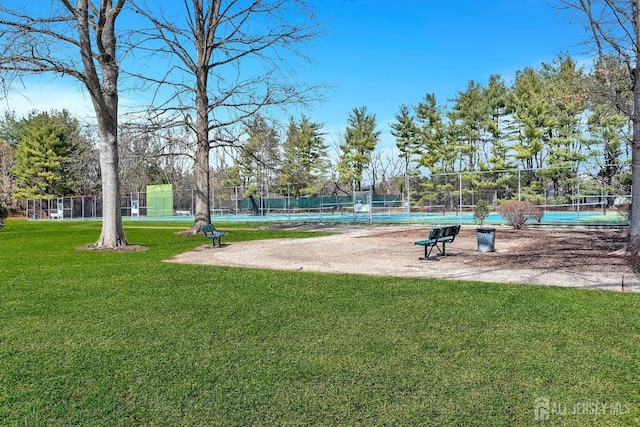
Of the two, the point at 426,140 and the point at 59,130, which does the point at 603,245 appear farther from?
the point at 59,130

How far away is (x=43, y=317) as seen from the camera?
5152 millimetres

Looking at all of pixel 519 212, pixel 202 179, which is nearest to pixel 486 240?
pixel 519 212

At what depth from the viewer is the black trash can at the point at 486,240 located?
1110cm

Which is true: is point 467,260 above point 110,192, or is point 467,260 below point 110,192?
below

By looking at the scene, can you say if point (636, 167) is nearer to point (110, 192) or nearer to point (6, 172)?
point (110, 192)

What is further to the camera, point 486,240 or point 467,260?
point 486,240

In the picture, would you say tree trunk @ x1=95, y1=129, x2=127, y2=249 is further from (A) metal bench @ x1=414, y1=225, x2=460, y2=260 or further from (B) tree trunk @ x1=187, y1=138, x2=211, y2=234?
(A) metal bench @ x1=414, y1=225, x2=460, y2=260

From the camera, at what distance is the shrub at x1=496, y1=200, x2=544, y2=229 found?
18.2 m

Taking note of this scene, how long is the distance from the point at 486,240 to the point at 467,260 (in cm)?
176

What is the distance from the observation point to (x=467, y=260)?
970 centimetres

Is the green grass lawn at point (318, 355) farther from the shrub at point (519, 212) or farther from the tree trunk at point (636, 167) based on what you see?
the shrub at point (519, 212)

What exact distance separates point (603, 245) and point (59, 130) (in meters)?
49.4

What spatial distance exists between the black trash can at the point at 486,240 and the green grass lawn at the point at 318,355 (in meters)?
4.59

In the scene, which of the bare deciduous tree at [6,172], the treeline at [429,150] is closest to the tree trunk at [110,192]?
the treeline at [429,150]
